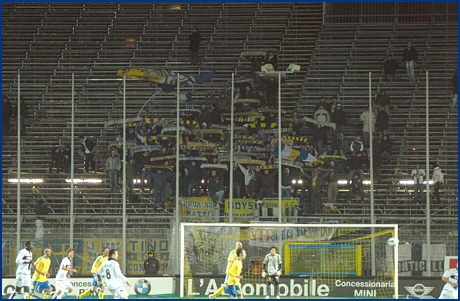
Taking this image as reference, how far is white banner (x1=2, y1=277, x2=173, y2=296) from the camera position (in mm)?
24169

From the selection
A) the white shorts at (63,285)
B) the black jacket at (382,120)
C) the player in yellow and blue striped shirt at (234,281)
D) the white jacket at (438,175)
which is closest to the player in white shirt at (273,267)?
the player in yellow and blue striped shirt at (234,281)

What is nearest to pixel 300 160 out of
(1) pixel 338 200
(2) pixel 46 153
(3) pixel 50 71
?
(1) pixel 338 200

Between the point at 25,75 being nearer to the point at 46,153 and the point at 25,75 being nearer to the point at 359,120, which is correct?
the point at 46,153

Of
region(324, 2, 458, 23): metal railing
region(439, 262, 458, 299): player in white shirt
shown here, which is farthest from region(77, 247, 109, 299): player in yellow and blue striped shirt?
region(324, 2, 458, 23): metal railing

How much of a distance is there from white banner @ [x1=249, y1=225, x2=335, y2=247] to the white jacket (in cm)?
363

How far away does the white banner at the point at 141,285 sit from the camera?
24169mm

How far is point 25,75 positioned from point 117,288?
1467cm

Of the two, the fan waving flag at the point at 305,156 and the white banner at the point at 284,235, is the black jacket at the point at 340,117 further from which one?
the white banner at the point at 284,235

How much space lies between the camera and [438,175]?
26.6m

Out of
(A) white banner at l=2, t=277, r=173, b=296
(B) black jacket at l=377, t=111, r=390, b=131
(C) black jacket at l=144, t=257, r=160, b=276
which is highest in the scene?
(B) black jacket at l=377, t=111, r=390, b=131

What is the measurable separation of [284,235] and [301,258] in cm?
73

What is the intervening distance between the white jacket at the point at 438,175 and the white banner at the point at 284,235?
11.9ft

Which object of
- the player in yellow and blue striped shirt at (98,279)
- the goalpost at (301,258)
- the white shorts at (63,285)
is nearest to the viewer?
the player in yellow and blue striped shirt at (98,279)

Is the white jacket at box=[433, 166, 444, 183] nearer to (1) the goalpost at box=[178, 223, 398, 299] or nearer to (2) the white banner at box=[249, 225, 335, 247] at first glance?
(1) the goalpost at box=[178, 223, 398, 299]
